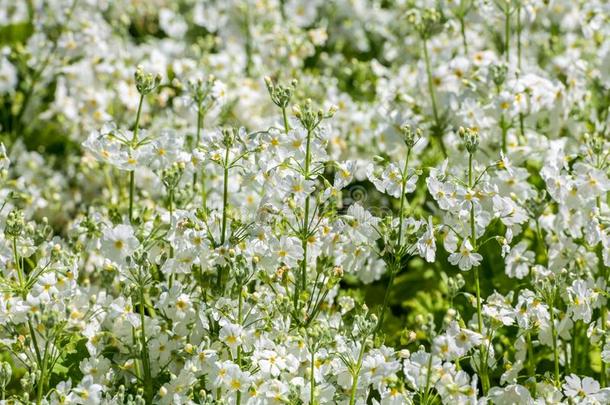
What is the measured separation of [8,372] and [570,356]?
235 cm

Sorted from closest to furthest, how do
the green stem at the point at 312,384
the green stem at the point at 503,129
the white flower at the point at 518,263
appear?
the green stem at the point at 312,384
the white flower at the point at 518,263
the green stem at the point at 503,129

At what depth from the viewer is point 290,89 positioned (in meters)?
3.60

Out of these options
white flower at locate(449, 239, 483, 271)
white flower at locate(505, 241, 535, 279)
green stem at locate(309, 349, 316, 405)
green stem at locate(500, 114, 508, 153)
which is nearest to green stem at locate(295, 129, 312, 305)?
green stem at locate(309, 349, 316, 405)

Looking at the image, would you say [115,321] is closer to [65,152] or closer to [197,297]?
[197,297]

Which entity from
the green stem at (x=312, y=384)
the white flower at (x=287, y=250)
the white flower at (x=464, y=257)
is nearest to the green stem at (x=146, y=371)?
the white flower at (x=287, y=250)

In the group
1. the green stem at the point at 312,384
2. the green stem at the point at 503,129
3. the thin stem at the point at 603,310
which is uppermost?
the green stem at the point at 503,129

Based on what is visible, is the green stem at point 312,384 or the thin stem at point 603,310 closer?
the green stem at point 312,384

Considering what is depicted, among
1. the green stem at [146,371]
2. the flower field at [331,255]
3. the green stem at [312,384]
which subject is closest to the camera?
the green stem at [312,384]

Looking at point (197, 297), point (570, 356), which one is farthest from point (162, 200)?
point (570, 356)

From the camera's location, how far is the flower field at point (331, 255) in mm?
3453

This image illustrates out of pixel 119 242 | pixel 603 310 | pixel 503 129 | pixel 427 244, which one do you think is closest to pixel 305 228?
pixel 427 244

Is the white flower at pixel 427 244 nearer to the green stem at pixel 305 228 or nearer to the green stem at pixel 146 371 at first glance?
the green stem at pixel 305 228

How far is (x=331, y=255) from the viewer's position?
12.3 feet

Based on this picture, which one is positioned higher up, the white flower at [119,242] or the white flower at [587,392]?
the white flower at [119,242]
